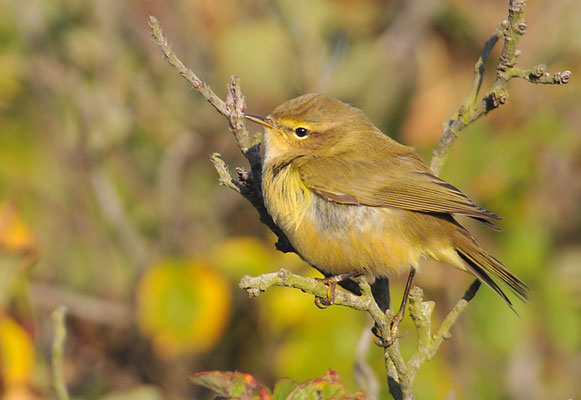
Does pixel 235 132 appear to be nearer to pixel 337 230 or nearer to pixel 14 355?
pixel 337 230

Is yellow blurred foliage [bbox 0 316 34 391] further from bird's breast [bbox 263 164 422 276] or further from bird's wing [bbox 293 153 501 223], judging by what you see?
bird's wing [bbox 293 153 501 223]

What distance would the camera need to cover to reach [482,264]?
3.41 metres

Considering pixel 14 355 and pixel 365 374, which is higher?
pixel 365 374

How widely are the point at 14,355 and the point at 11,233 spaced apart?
0.57 metres

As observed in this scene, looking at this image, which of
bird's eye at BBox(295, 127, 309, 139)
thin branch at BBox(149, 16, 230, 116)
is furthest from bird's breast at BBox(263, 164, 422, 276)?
thin branch at BBox(149, 16, 230, 116)

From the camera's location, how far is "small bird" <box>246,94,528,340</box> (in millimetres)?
3342

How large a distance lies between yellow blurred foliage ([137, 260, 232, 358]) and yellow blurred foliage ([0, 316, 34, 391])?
4.54 ft

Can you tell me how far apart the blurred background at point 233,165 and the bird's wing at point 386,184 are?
109 centimetres

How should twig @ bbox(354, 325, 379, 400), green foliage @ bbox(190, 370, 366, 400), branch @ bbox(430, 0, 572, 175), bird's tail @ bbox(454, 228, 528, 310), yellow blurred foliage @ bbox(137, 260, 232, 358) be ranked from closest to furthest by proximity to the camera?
green foliage @ bbox(190, 370, 366, 400), branch @ bbox(430, 0, 572, 175), twig @ bbox(354, 325, 379, 400), bird's tail @ bbox(454, 228, 528, 310), yellow blurred foliage @ bbox(137, 260, 232, 358)

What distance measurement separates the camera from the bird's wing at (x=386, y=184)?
3475mm

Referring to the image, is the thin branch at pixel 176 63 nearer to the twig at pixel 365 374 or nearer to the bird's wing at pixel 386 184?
the bird's wing at pixel 386 184

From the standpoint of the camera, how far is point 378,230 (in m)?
3.49

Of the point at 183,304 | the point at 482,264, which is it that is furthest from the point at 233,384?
the point at 183,304

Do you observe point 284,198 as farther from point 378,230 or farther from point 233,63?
point 233,63
